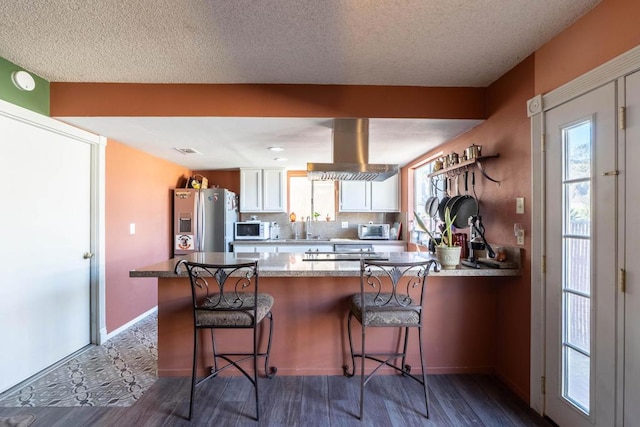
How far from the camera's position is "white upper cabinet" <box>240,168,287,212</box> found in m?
4.84

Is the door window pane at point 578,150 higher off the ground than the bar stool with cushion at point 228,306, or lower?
higher

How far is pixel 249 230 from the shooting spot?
15.5ft

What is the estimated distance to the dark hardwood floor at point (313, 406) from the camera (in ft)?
5.96

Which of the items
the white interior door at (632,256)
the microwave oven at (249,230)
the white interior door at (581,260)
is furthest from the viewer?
the microwave oven at (249,230)

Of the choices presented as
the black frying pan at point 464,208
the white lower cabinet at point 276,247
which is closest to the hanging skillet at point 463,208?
the black frying pan at point 464,208

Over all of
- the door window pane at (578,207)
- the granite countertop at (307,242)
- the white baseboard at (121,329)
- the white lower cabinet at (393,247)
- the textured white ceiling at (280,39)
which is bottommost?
the white baseboard at (121,329)

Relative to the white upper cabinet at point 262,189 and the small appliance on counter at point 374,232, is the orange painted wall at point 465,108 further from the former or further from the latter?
the white upper cabinet at point 262,189

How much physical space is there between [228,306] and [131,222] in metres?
2.23

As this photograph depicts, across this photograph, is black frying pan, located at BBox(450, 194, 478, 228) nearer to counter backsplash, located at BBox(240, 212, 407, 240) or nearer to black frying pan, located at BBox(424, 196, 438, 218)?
black frying pan, located at BBox(424, 196, 438, 218)

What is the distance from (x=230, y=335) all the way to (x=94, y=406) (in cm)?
94

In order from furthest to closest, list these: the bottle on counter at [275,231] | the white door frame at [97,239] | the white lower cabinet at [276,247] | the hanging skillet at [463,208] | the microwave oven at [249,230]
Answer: the bottle on counter at [275,231]
the microwave oven at [249,230]
the white lower cabinet at [276,247]
the white door frame at [97,239]
the hanging skillet at [463,208]

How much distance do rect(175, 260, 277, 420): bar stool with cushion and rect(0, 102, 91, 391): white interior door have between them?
125 centimetres

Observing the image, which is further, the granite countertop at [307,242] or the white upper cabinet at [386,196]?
the white upper cabinet at [386,196]

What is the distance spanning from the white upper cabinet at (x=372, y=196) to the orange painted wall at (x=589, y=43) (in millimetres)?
3072
